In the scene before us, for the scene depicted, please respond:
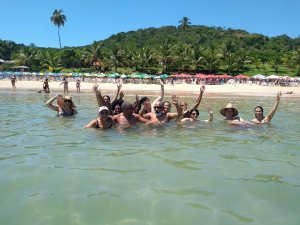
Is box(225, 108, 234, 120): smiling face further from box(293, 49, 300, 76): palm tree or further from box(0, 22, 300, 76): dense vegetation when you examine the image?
box(293, 49, 300, 76): palm tree

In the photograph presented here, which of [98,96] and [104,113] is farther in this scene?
[98,96]

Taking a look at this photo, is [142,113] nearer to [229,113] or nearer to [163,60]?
[229,113]

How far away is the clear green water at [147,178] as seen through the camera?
11.8ft

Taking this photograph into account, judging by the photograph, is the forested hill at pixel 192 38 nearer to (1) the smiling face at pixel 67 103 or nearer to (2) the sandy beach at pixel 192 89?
(2) the sandy beach at pixel 192 89

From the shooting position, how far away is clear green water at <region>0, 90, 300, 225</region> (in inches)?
141

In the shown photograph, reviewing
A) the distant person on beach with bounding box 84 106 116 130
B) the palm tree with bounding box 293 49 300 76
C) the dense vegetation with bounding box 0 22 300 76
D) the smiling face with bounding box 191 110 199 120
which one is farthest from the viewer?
the dense vegetation with bounding box 0 22 300 76

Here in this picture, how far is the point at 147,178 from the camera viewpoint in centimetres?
470

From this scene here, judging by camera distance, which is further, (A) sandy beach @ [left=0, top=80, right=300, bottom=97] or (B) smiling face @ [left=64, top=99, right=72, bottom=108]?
(A) sandy beach @ [left=0, top=80, right=300, bottom=97]

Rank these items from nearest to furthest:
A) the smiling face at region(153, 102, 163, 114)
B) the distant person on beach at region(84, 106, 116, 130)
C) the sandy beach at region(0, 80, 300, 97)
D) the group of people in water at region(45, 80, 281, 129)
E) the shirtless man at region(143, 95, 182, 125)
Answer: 1. the distant person on beach at region(84, 106, 116, 130)
2. the group of people in water at region(45, 80, 281, 129)
3. the smiling face at region(153, 102, 163, 114)
4. the shirtless man at region(143, 95, 182, 125)
5. the sandy beach at region(0, 80, 300, 97)

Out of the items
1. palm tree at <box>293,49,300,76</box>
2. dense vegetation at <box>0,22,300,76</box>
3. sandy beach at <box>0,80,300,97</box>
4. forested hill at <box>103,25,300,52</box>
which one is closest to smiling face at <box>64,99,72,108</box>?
sandy beach at <box>0,80,300,97</box>

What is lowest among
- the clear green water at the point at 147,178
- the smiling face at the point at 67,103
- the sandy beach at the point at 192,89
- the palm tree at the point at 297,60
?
the sandy beach at the point at 192,89

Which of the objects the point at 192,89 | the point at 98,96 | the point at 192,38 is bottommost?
the point at 192,89

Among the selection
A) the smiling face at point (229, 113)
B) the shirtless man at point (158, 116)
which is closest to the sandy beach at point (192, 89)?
the smiling face at point (229, 113)

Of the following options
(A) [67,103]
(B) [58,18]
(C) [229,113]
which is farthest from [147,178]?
(B) [58,18]
